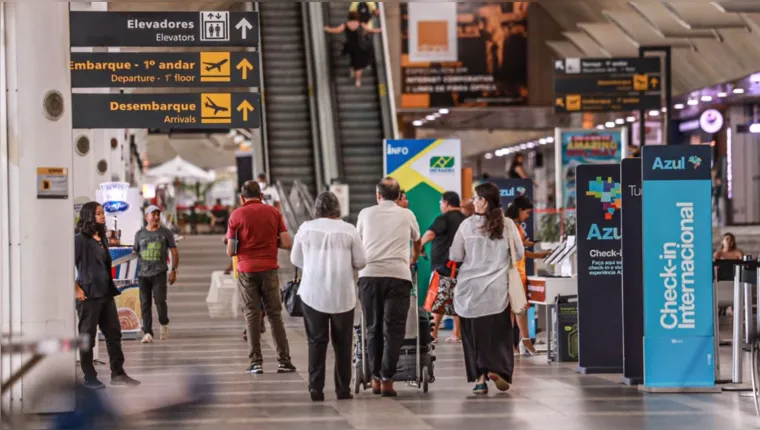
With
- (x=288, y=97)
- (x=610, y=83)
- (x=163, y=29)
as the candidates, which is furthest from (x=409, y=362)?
(x=288, y=97)

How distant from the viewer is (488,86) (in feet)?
118

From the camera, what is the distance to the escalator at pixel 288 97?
26953 mm

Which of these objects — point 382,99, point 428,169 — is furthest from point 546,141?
point 428,169

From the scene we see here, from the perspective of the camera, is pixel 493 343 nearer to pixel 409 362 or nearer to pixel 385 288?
pixel 409 362

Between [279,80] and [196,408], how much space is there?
70.0ft

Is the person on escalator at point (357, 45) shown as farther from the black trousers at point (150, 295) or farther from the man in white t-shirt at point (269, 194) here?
the black trousers at point (150, 295)

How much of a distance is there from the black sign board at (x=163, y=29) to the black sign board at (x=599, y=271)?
3.14 metres

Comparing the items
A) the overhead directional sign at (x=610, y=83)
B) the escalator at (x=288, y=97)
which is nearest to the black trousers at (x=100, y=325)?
the overhead directional sign at (x=610, y=83)

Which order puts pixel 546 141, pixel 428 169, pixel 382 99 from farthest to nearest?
1. pixel 546 141
2. pixel 382 99
3. pixel 428 169

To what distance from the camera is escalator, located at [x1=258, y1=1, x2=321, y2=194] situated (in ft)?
88.4

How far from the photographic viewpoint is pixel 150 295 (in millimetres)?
16344

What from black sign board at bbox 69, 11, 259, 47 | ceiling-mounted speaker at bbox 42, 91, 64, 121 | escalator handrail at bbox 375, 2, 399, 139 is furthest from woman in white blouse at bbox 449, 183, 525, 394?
escalator handrail at bbox 375, 2, 399, 139

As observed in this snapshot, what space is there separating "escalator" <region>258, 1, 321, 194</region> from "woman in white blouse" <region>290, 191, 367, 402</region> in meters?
15.9

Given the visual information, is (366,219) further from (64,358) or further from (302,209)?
(302,209)
